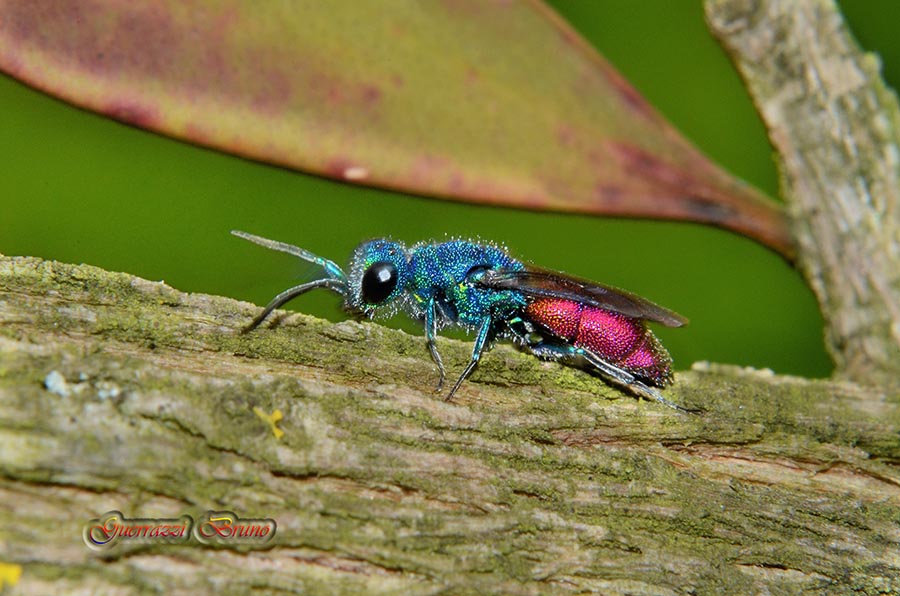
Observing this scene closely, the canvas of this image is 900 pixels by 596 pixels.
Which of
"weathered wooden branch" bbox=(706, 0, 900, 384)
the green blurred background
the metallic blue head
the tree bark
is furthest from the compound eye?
"weathered wooden branch" bbox=(706, 0, 900, 384)

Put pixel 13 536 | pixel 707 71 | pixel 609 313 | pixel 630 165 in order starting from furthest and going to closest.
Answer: pixel 707 71, pixel 630 165, pixel 609 313, pixel 13 536

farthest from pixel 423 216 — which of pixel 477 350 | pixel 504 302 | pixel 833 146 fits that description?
Answer: pixel 833 146

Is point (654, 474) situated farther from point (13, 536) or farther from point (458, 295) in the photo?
point (13, 536)

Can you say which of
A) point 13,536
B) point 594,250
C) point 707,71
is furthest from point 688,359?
point 13,536

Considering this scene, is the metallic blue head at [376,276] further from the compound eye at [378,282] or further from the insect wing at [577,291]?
the insect wing at [577,291]

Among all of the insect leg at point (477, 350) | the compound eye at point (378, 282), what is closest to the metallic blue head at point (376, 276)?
the compound eye at point (378, 282)

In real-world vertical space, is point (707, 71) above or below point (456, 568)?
above

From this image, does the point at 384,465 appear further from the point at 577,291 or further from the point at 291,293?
the point at 577,291

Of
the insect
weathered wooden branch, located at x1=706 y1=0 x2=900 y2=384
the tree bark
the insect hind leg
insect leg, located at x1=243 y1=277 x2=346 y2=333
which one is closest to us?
the tree bark

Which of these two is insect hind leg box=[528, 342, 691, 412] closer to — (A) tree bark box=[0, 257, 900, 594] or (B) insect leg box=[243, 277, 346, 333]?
(A) tree bark box=[0, 257, 900, 594]
